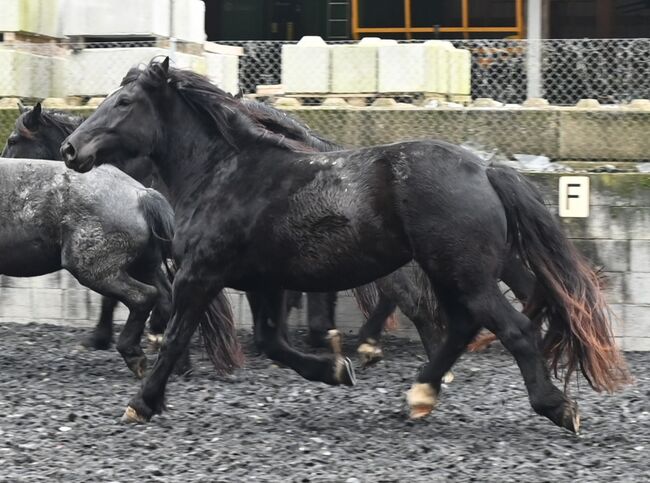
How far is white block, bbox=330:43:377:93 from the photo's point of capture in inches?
449

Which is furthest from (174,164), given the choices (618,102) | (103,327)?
(618,102)

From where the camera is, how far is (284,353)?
761 centimetres

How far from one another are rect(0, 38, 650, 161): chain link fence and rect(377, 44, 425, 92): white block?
0.05 ft

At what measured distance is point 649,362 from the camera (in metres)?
9.73

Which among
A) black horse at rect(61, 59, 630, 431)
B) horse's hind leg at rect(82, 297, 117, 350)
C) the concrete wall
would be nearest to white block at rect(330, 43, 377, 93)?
the concrete wall

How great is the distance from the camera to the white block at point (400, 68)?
37.2 ft

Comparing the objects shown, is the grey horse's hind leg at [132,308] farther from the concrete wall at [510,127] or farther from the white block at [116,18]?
the white block at [116,18]

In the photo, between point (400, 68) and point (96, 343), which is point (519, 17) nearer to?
point (400, 68)

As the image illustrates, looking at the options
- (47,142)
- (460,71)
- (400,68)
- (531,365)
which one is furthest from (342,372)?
(460,71)

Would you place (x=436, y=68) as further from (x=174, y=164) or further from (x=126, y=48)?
(x=174, y=164)

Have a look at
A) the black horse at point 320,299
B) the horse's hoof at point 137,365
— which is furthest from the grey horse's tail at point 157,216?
the horse's hoof at point 137,365

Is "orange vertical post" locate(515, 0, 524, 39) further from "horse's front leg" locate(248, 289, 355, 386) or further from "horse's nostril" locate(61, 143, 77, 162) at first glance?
"horse's nostril" locate(61, 143, 77, 162)

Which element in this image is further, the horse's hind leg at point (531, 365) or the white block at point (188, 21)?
the white block at point (188, 21)

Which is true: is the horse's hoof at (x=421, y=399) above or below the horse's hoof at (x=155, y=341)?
above
